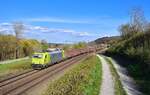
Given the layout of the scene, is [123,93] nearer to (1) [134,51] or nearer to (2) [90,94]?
(2) [90,94]

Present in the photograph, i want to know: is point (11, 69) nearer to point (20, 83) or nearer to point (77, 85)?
point (20, 83)

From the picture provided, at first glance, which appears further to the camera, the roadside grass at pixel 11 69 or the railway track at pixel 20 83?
the roadside grass at pixel 11 69

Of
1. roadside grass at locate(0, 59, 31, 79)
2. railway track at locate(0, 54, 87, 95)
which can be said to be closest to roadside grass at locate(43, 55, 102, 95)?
railway track at locate(0, 54, 87, 95)

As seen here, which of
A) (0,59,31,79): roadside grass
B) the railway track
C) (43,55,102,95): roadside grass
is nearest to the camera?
(43,55,102,95): roadside grass


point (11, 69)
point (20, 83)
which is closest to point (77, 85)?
point (20, 83)

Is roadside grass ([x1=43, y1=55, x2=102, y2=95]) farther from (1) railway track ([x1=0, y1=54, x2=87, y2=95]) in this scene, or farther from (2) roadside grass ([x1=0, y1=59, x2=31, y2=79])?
(2) roadside grass ([x1=0, y1=59, x2=31, y2=79])

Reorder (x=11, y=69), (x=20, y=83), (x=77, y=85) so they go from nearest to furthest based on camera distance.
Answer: (x=77, y=85) < (x=20, y=83) < (x=11, y=69)

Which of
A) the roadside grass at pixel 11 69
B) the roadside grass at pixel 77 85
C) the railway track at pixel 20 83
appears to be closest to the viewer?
the roadside grass at pixel 77 85

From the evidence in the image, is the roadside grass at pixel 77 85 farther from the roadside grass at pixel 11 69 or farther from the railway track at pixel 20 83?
the roadside grass at pixel 11 69

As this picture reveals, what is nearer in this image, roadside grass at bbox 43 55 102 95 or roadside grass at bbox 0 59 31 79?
roadside grass at bbox 43 55 102 95

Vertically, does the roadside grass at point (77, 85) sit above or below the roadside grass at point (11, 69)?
above

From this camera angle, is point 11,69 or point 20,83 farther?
point 11,69

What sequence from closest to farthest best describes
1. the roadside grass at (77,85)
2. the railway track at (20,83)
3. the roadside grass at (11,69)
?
the roadside grass at (77,85), the railway track at (20,83), the roadside grass at (11,69)

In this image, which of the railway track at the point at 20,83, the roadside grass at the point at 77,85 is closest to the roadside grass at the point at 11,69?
the railway track at the point at 20,83
